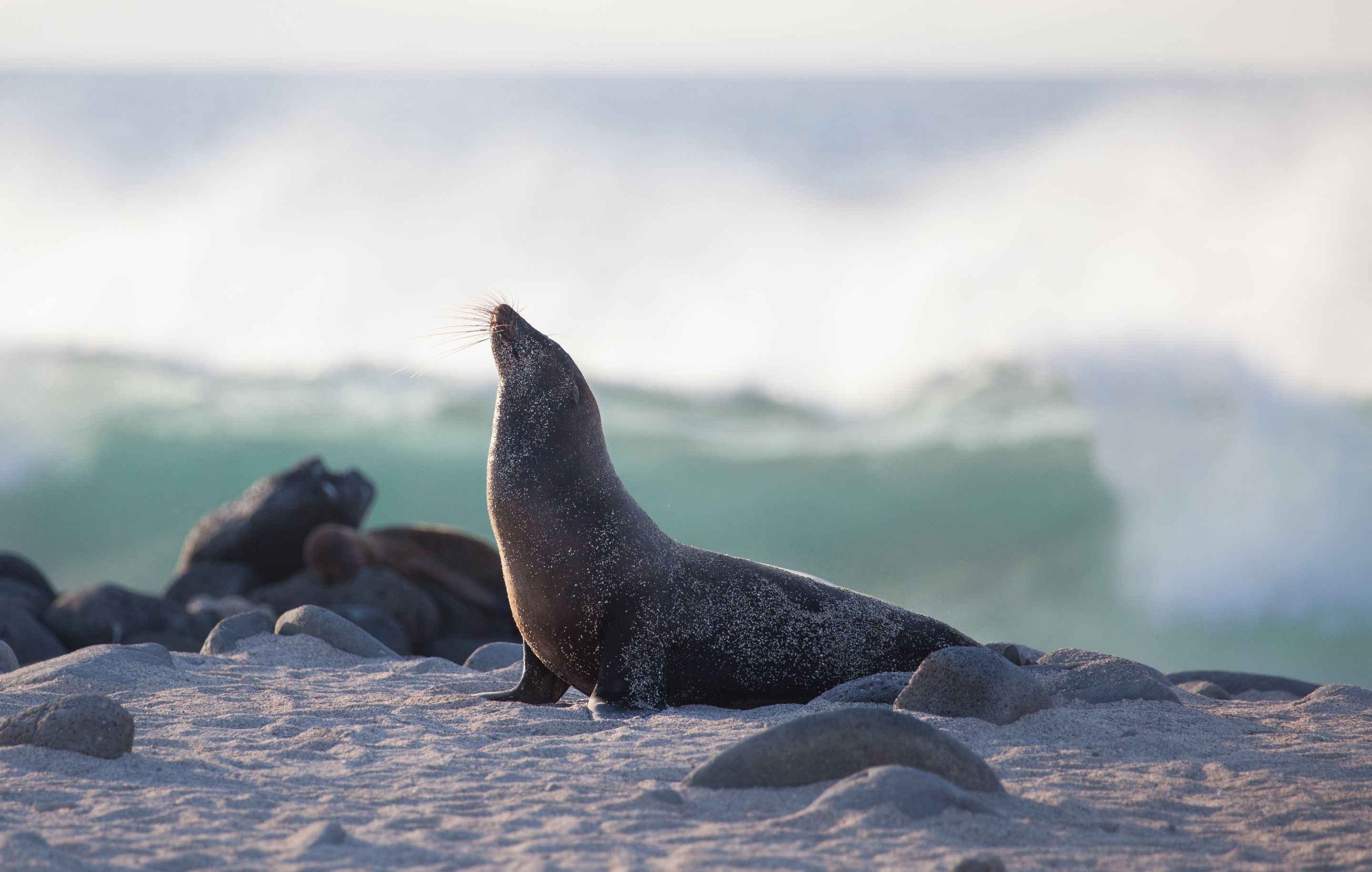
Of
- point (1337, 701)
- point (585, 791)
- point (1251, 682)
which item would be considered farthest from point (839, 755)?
point (1251, 682)

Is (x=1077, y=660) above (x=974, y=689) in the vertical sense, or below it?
above

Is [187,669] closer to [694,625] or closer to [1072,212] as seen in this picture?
[694,625]

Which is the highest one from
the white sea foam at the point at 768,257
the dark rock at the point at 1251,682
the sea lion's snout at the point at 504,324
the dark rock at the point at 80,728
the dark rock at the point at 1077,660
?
the white sea foam at the point at 768,257

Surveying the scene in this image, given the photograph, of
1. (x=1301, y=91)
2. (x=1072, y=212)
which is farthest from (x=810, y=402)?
(x=1301, y=91)

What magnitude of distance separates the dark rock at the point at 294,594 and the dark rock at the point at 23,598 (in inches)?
53.2

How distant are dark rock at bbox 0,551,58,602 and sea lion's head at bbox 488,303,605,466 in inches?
203

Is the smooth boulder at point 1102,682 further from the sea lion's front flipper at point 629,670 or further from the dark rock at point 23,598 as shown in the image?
the dark rock at point 23,598

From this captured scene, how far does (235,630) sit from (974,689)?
3829mm

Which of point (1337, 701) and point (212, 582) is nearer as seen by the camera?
point (1337, 701)

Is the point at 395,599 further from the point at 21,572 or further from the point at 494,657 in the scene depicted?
the point at 21,572

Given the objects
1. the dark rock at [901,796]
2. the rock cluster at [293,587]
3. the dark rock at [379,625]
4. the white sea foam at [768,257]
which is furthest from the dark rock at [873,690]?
the white sea foam at [768,257]

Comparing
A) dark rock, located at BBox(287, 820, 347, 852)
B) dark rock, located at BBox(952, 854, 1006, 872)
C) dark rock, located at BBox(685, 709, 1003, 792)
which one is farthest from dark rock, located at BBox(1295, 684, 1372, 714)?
dark rock, located at BBox(287, 820, 347, 852)

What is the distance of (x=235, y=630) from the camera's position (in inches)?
263

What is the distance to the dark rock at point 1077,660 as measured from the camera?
222 inches
